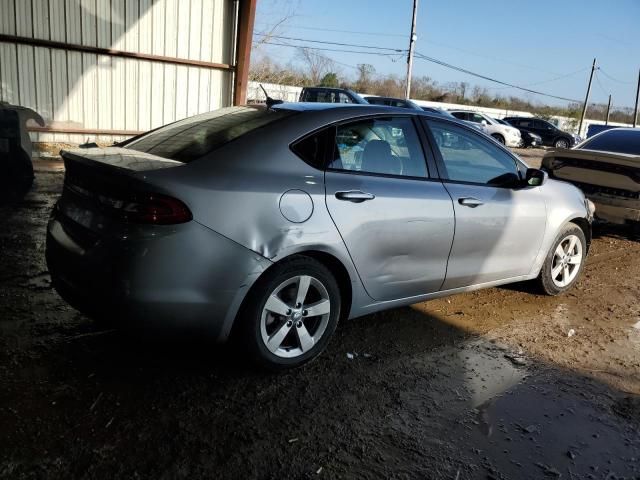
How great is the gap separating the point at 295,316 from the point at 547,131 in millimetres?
30906

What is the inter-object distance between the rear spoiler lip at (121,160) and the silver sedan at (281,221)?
0.05ft

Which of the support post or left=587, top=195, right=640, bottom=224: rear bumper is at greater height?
the support post

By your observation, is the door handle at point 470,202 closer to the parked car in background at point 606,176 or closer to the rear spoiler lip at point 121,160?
the rear spoiler lip at point 121,160

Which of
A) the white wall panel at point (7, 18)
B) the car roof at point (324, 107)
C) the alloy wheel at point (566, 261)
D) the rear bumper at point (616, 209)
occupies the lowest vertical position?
the alloy wheel at point (566, 261)

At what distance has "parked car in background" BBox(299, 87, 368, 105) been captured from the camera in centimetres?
1762

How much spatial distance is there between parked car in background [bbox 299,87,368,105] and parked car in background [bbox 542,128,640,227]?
34.9 feet

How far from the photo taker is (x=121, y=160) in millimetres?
3150

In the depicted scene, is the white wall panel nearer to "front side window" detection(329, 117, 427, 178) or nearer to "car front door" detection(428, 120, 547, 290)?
"front side window" detection(329, 117, 427, 178)

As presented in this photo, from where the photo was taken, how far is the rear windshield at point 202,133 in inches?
128

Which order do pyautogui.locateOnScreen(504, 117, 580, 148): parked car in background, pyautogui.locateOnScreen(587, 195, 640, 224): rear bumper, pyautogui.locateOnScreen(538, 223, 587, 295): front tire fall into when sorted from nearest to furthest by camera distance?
1. pyautogui.locateOnScreen(538, 223, 587, 295): front tire
2. pyautogui.locateOnScreen(587, 195, 640, 224): rear bumper
3. pyautogui.locateOnScreen(504, 117, 580, 148): parked car in background

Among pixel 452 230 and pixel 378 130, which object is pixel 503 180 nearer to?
pixel 452 230

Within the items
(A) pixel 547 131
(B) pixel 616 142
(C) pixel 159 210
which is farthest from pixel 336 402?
(A) pixel 547 131

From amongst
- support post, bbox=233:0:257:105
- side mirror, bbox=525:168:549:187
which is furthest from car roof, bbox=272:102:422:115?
support post, bbox=233:0:257:105

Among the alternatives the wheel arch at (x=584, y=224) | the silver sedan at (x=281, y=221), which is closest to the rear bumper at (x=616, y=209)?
the wheel arch at (x=584, y=224)
